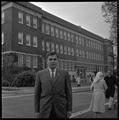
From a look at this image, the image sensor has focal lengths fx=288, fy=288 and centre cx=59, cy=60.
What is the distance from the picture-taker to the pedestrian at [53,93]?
181 inches

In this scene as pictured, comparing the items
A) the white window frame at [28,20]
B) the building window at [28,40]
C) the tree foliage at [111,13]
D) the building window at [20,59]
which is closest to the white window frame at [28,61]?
the building window at [20,59]

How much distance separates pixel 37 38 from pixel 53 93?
41.8m

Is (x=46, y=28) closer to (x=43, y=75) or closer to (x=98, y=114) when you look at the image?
(x=98, y=114)

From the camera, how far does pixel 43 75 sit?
185 inches

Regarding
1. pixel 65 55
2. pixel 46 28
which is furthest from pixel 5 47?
pixel 65 55

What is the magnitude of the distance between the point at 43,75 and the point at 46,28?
44.8 metres

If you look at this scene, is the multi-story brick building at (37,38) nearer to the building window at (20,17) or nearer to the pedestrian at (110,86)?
the building window at (20,17)

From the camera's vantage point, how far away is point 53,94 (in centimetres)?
460

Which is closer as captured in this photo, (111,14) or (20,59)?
(111,14)

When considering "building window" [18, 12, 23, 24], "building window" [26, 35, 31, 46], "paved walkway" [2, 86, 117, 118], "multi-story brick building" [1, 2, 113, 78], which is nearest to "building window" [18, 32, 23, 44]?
"multi-story brick building" [1, 2, 113, 78]

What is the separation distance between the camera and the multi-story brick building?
39938 mm

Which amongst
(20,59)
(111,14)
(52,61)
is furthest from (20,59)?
(52,61)

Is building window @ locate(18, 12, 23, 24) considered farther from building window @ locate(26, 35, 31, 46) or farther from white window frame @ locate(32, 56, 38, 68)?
white window frame @ locate(32, 56, 38, 68)

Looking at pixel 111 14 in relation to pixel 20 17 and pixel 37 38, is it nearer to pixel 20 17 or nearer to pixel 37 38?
pixel 20 17
